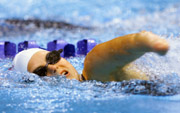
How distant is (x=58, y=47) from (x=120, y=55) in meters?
2.27

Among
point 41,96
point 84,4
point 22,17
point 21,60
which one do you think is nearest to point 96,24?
point 84,4

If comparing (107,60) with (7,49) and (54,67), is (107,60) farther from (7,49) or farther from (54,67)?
(7,49)

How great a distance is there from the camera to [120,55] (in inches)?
58.1

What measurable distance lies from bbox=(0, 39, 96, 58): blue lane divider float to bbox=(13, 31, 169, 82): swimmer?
1577mm

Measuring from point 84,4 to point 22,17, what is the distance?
1.79 metres

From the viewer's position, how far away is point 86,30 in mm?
5789

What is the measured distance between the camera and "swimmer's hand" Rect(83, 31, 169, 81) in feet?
4.26

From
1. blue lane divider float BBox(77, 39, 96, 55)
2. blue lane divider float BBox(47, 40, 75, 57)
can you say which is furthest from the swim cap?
blue lane divider float BBox(77, 39, 96, 55)

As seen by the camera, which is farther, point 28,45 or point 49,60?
point 28,45

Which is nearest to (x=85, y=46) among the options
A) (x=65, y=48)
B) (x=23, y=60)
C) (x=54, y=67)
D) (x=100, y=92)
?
(x=65, y=48)

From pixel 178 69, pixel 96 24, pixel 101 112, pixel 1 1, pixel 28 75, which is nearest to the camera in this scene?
pixel 101 112

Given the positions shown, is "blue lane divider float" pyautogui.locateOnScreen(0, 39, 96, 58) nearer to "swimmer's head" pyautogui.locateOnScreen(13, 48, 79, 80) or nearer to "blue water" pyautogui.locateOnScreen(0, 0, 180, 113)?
"blue water" pyautogui.locateOnScreen(0, 0, 180, 113)

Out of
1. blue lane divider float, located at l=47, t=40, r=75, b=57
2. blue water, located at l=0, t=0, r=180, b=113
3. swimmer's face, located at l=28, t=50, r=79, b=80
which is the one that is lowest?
blue water, located at l=0, t=0, r=180, b=113

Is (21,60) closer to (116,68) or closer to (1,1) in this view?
(116,68)
